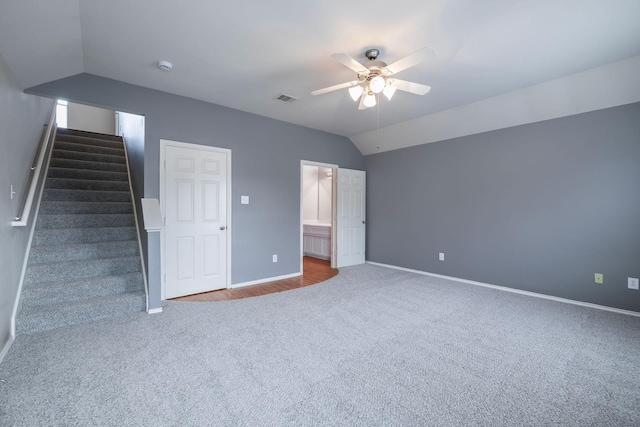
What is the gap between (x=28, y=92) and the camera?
296cm

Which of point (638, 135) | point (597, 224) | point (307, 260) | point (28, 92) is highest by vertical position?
point (28, 92)

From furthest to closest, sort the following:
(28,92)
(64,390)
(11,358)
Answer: (28,92) → (11,358) → (64,390)

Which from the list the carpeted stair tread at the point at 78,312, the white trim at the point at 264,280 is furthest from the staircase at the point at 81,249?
the white trim at the point at 264,280

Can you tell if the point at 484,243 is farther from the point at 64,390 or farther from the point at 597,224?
the point at 64,390

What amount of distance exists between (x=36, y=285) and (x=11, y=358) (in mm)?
1033

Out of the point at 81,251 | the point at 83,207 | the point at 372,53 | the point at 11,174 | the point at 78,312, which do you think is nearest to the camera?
the point at 11,174

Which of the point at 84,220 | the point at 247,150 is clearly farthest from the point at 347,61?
the point at 84,220

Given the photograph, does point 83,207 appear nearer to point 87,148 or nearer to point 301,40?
point 87,148

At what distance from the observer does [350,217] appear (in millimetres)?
5914

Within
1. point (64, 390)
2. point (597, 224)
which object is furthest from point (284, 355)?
point (597, 224)

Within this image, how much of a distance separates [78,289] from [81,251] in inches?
22.1

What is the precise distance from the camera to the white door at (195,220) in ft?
12.5

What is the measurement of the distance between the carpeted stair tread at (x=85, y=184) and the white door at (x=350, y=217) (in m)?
3.63

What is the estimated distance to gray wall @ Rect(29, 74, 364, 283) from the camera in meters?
3.45
